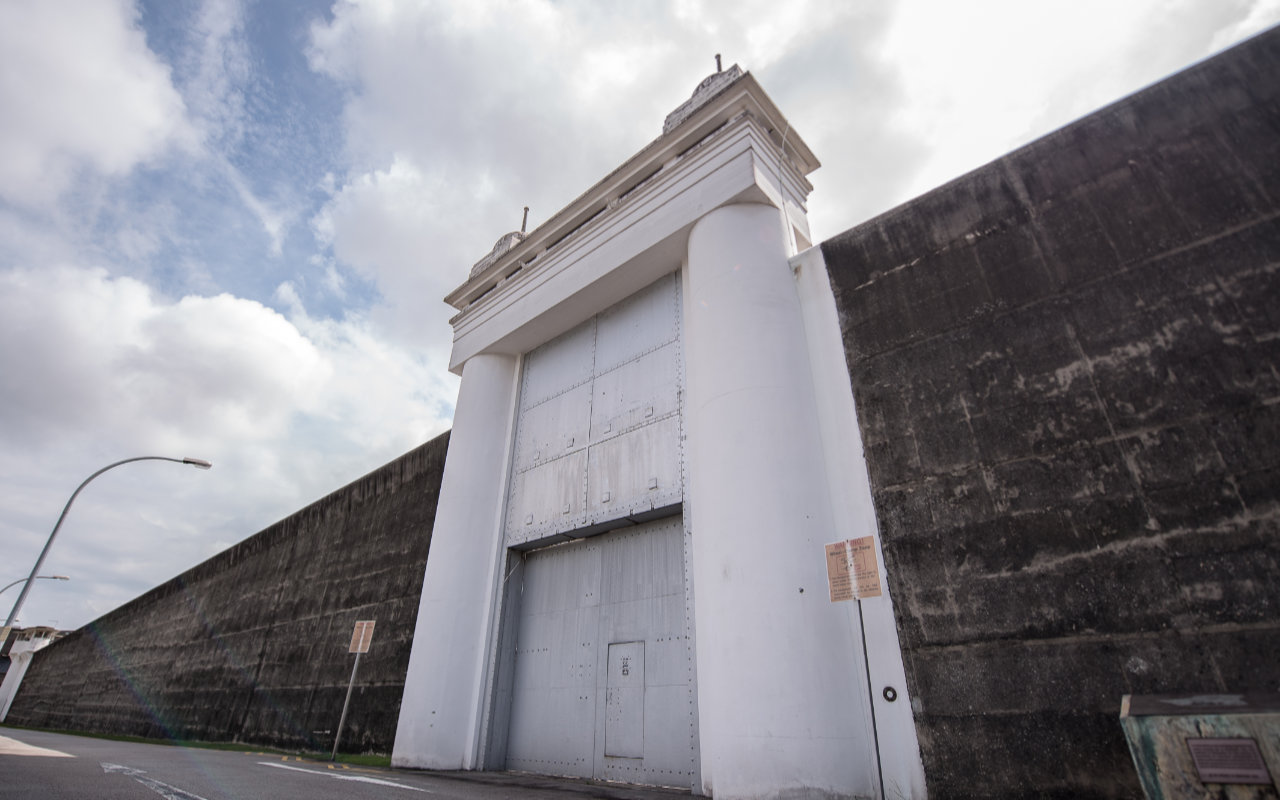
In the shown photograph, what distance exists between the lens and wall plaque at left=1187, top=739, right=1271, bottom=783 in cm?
302

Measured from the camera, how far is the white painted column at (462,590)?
988 cm

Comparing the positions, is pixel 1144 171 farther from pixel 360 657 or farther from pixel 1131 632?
pixel 360 657

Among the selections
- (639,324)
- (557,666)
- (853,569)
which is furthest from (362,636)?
(853,569)

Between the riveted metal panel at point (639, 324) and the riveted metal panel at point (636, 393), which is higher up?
the riveted metal panel at point (639, 324)

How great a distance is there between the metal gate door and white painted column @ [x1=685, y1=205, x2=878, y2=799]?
90 centimetres

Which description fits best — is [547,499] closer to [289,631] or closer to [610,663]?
[610,663]

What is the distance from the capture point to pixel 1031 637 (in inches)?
217

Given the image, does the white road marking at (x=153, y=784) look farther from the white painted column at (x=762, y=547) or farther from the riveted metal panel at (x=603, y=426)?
the riveted metal panel at (x=603, y=426)

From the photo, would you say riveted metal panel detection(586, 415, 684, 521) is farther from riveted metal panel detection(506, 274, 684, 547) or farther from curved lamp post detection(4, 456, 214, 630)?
curved lamp post detection(4, 456, 214, 630)

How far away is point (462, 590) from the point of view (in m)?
10.8

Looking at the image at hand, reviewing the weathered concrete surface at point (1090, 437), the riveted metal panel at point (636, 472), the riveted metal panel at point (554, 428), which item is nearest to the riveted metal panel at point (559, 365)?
the riveted metal panel at point (554, 428)

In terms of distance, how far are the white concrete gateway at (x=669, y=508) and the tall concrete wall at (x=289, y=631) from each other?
327cm

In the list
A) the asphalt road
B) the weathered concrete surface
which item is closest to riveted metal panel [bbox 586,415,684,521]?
the weathered concrete surface

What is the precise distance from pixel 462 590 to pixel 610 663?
3.29 m
